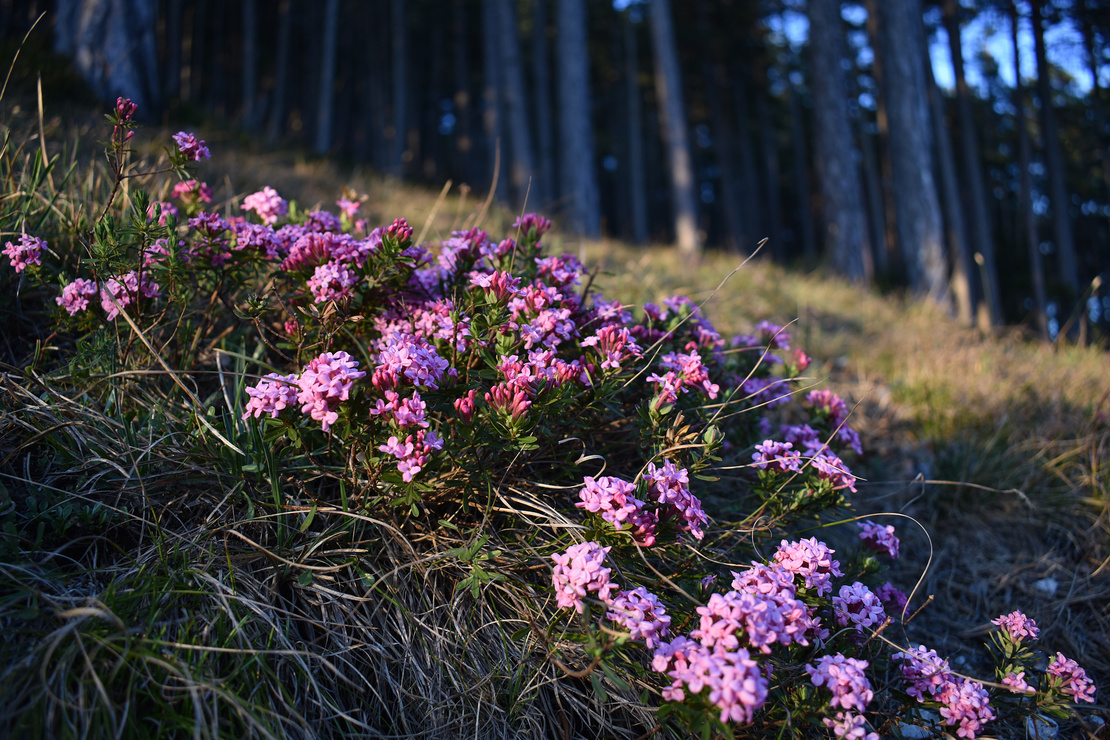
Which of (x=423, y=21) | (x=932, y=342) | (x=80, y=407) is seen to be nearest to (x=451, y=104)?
(x=423, y=21)

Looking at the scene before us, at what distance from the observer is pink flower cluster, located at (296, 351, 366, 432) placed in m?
1.45

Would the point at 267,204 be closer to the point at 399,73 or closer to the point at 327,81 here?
the point at 327,81

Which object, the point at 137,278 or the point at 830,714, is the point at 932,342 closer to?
the point at 830,714

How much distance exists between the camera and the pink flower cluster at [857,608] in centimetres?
161

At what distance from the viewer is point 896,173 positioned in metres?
8.48

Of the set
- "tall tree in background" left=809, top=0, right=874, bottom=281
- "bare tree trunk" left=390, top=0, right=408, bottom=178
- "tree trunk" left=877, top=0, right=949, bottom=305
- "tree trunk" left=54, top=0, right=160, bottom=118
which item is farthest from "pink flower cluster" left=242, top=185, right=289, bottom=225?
"bare tree trunk" left=390, top=0, right=408, bottom=178

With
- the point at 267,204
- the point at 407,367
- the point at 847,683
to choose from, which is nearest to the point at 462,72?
the point at 267,204

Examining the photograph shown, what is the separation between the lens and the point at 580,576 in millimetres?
1410

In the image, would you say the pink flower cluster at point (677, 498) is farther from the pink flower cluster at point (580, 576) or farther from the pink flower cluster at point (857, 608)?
the pink flower cluster at point (857, 608)

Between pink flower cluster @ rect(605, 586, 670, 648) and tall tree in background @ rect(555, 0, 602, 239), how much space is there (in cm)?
836

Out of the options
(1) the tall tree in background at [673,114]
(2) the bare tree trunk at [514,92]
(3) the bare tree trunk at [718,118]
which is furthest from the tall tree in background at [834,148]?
(3) the bare tree trunk at [718,118]

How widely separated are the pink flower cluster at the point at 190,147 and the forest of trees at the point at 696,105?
57.5 inches

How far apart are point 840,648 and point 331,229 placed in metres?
2.20

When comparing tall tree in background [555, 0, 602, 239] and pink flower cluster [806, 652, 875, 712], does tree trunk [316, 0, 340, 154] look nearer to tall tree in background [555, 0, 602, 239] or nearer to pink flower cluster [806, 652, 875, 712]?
tall tree in background [555, 0, 602, 239]
